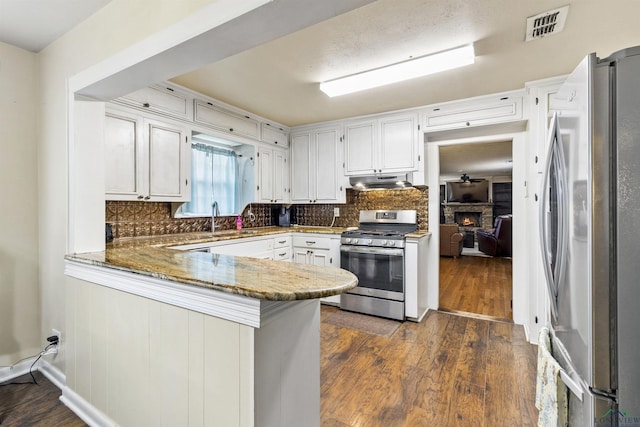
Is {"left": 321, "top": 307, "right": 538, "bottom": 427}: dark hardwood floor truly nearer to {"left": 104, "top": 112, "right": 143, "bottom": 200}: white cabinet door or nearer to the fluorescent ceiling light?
{"left": 104, "top": 112, "right": 143, "bottom": 200}: white cabinet door

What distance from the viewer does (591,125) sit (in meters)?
0.94

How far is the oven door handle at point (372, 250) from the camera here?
124 inches

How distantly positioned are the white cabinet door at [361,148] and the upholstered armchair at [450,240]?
4.42m

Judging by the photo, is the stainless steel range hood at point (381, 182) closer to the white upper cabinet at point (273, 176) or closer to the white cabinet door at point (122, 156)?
the white upper cabinet at point (273, 176)

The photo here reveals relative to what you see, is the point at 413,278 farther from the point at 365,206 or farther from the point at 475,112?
the point at 475,112

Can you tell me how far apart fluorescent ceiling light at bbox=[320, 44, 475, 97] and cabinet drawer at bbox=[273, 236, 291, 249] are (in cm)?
177

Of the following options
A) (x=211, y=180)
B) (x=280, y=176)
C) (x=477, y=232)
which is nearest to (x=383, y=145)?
(x=280, y=176)

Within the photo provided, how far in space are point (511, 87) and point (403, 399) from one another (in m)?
2.89

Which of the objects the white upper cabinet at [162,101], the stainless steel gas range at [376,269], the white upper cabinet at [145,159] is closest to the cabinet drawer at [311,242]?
the stainless steel gas range at [376,269]

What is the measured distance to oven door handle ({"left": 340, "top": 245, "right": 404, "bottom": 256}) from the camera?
10.4ft

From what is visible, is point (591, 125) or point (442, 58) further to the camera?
point (442, 58)

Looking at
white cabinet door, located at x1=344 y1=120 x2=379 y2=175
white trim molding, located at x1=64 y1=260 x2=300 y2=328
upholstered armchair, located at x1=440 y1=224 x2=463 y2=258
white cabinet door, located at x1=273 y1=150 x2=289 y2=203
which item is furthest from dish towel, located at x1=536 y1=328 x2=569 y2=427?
upholstered armchair, located at x1=440 y1=224 x2=463 y2=258

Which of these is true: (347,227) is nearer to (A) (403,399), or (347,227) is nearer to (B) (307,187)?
(B) (307,187)

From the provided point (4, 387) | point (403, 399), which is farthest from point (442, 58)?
point (4, 387)
